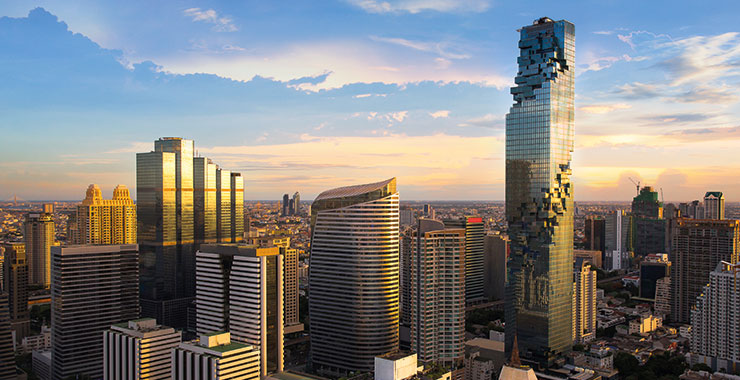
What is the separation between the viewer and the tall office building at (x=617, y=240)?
Answer: 12325 centimetres

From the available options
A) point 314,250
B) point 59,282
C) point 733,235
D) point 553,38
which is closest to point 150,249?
point 59,282

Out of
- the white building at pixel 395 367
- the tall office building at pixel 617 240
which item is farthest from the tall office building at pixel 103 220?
the tall office building at pixel 617 240

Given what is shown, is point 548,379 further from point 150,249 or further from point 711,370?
point 150,249

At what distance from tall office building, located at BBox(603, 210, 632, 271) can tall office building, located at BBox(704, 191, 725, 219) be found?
17771 millimetres

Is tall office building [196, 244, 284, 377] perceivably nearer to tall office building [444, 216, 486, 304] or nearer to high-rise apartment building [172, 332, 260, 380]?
high-rise apartment building [172, 332, 260, 380]

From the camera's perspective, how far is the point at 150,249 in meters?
72.6

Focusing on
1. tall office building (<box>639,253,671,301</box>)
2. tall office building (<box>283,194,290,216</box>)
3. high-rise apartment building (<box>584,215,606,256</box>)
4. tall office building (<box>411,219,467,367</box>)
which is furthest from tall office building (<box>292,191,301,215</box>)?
tall office building (<box>411,219,467,367</box>)

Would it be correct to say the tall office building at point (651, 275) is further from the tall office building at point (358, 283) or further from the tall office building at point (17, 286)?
the tall office building at point (17, 286)

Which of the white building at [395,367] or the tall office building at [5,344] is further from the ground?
the white building at [395,367]

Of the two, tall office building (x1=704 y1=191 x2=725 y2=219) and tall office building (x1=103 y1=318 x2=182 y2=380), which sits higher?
tall office building (x1=704 y1=191 x2=725 y2=219)

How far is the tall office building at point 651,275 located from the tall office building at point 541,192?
45.3m

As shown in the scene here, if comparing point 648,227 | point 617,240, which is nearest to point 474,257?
point 617,240

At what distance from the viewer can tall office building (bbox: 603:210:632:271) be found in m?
123

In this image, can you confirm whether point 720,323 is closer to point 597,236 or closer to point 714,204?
point 714,204
